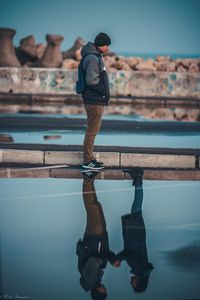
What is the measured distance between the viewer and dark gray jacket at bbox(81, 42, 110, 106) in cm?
1017

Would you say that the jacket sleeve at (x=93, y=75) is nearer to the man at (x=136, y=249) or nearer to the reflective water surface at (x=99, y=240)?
the reflective water surface at (x=99, y=240)

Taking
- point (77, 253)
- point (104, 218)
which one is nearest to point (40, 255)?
point (77, 253)

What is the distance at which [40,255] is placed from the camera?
591 centimetres

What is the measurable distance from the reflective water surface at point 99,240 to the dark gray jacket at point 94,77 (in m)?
1.41

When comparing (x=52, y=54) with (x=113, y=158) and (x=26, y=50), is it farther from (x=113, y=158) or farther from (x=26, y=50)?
(x=113, y=158)

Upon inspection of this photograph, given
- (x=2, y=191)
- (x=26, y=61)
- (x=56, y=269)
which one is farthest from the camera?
(x=26, y=61)

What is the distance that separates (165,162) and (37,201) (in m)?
3.57

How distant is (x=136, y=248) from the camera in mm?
6184

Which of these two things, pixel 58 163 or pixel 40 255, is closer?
pixel 40 255

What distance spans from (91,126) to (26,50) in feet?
112

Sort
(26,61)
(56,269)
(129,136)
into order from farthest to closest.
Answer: (26,61)
(129,136)
(56,269)

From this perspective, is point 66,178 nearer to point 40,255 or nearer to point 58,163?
point 58,163

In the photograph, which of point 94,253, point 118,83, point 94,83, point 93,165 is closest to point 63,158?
point 93,165

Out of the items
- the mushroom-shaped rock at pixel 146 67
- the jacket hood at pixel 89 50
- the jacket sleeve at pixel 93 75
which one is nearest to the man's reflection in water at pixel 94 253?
the jacket sleeve at pixel 93 75
